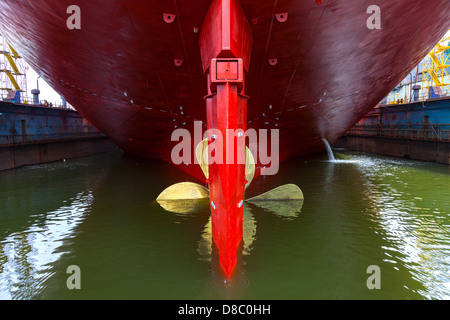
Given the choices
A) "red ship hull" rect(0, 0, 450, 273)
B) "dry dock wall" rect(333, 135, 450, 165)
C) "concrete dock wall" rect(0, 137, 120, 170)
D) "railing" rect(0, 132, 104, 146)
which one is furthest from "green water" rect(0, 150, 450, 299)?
"railing" rect(0, 132, 104, 146)

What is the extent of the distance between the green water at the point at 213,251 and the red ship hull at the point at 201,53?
11.2 ft

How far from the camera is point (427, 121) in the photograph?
21438 millimetres

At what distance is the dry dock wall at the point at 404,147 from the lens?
57.8 feet

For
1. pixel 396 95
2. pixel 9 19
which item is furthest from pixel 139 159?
pixel 396 95

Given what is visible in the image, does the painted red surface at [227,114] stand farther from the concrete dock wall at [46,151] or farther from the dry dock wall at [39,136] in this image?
the concrete dock wall at [46,151]

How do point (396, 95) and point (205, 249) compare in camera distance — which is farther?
point (396, 95)

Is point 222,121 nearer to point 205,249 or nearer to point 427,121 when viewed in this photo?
point 205,249

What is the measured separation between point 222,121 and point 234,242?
2.07 metres

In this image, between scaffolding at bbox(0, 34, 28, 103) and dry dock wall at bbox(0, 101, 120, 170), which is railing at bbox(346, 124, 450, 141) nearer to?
dry dock wall at bbox(0, 101, 120, 170)

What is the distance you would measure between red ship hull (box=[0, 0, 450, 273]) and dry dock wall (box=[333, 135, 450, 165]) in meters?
8.64

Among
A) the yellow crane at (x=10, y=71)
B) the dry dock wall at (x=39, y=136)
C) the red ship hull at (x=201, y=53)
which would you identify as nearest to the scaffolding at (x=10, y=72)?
the yellow crane at (x=10, y=71)

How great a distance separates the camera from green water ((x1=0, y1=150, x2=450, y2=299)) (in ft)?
15.3

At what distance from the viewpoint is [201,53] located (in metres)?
6.20

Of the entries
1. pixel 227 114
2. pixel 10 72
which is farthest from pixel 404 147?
pixel 10 72
